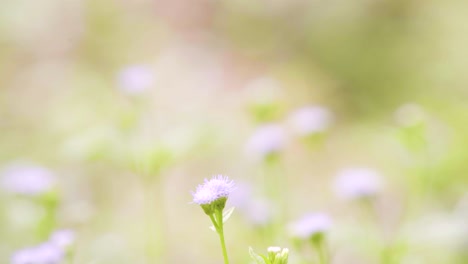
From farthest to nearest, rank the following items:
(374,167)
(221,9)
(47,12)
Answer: (221,9), (47,12), (374,167)

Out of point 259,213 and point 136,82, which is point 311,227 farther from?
point 136,82

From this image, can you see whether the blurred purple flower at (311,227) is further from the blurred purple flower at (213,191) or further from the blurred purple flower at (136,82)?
the blurred purple flower at (136,82)

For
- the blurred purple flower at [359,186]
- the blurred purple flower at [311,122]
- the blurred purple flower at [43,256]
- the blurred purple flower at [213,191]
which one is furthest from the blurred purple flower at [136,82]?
the blurred purple flower at [213,191]

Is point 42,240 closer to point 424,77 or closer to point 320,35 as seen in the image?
point 424,77

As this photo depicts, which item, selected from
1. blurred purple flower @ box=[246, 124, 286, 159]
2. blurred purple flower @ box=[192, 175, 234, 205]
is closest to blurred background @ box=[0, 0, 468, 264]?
blurred purple flower @ box=[246, 124, 286, 159]

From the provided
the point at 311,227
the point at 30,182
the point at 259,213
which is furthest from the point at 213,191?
the point at 30,182

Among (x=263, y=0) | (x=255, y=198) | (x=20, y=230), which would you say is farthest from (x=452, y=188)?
(x=263, y=0)
